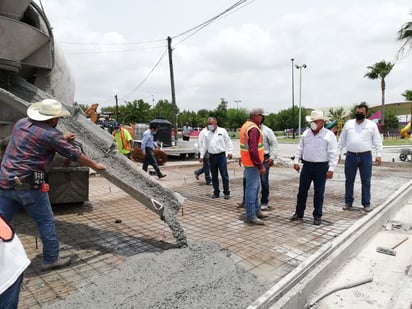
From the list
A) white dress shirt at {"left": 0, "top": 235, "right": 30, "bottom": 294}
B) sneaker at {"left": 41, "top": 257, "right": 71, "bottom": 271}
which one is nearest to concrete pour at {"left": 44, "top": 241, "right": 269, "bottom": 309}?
sneaker at {"left": 41, "top": 257, "right": 71, "bottom": 271}

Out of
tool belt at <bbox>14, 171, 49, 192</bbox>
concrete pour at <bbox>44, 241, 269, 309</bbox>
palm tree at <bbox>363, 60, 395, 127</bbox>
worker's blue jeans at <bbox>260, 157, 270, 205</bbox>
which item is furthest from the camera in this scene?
palm tree at <bbox>363, 60, 395, 127</bbox>

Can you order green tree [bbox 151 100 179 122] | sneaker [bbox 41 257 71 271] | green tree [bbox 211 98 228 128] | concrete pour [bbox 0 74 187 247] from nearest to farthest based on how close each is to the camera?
1. sneaker [bbox 41 257 71 271]
2. concrete pour [bbox 0 74 187 247]
3. green tree [bbox 151 100 179 122]
4. green tree [bbox 211 98 228 128]

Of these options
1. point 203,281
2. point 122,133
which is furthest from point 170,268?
point 122,133

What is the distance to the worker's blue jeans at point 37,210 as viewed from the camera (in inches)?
118

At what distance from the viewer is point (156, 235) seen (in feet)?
13.8

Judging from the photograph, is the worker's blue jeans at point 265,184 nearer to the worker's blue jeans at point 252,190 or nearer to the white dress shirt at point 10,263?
the worker's blue jeans at point 252,190

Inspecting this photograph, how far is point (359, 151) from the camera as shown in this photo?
5520 millimetres

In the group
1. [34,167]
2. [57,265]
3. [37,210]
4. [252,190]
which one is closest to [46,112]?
[34,167]

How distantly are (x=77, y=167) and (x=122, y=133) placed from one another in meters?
3.90

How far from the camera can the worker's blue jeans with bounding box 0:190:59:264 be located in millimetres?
2988

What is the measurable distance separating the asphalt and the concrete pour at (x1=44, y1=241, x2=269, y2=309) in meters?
0.23

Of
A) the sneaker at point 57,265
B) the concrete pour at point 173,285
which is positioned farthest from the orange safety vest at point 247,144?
the sneaker at point 57,265

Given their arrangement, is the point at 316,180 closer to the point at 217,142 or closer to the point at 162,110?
the point at 217,142

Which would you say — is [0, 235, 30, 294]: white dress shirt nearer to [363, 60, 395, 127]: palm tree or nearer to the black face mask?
the black face mask
